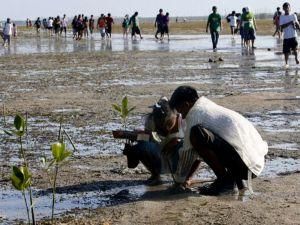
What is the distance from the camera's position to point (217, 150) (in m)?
6.80

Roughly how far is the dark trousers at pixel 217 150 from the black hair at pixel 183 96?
0.33 metres

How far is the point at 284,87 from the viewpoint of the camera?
15.3m

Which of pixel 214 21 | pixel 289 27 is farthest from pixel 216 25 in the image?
pixel 289 27

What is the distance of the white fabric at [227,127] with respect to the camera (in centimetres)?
675

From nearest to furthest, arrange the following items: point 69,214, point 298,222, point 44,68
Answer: point 298,222
point 69,214
point 44,68

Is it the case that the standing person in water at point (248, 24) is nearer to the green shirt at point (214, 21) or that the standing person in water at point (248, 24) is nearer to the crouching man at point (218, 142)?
the green shirt at point (214, 21)

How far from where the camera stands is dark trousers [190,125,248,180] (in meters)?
6.70

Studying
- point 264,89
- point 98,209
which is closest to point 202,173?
point 98,209

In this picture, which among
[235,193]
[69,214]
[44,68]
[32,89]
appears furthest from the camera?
[44,68]

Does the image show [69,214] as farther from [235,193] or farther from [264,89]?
[264,89]

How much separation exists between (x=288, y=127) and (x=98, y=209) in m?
4.63

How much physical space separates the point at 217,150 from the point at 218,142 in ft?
0.27

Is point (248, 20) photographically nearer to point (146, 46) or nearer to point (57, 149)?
point (146, 46)

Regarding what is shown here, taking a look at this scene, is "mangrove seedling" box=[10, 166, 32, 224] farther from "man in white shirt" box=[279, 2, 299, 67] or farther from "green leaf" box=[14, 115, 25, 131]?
"man in white shirt" box=[279, 2, 299, 67]
